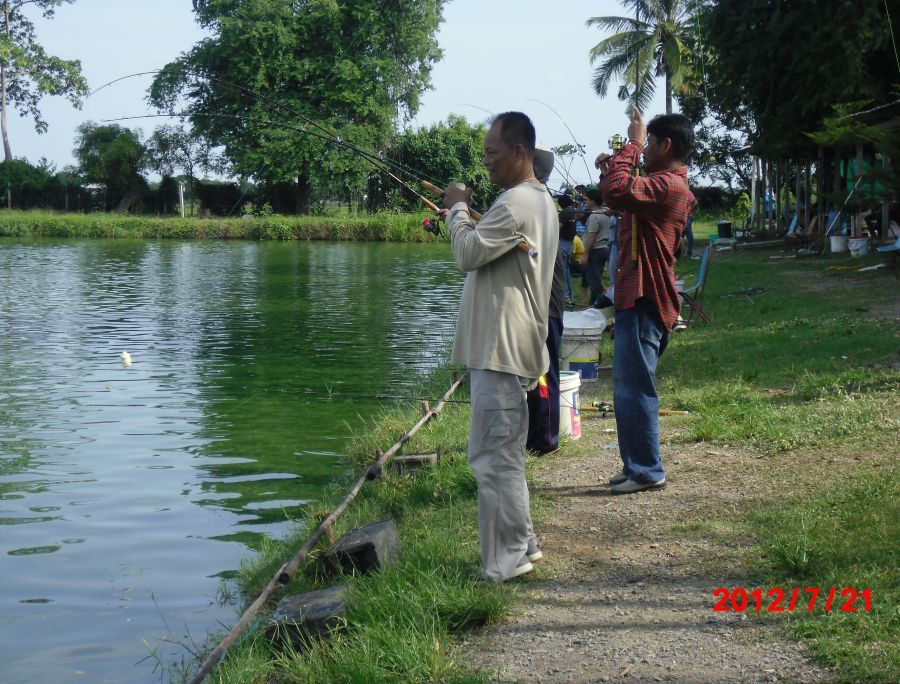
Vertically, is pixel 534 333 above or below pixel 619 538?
above

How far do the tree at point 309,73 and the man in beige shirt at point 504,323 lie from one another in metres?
49.2

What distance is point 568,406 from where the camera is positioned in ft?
25.8

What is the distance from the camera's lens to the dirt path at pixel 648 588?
386cm

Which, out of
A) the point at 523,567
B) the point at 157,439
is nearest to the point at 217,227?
the point at 157,439

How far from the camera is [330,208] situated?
61.3 meters

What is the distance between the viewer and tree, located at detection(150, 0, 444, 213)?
179ft

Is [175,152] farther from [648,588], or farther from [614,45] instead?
[648,588]

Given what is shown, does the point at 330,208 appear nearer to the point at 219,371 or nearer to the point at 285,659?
the point at 219,371

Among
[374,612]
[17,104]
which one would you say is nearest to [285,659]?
[374,612]

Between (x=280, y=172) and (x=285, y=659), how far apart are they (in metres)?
52.6

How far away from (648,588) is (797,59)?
2044 cm

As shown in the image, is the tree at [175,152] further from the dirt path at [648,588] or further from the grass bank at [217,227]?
the dirt path at [648,588]

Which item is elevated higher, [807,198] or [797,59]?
[797,59]

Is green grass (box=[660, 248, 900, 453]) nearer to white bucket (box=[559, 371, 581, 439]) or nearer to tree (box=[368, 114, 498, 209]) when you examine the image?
white bucket (box=[559, 371, 581, 439])
